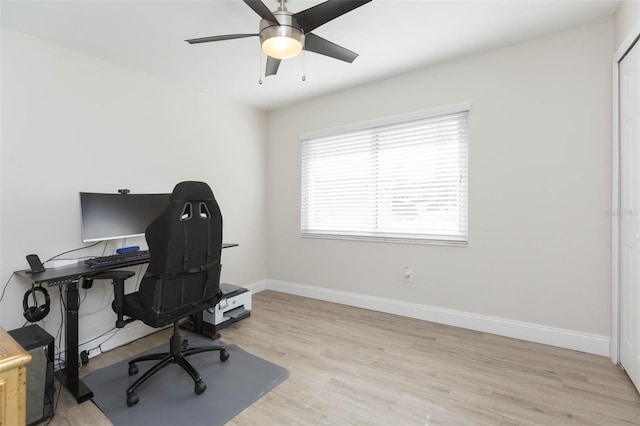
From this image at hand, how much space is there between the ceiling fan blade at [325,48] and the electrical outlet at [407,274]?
215 cm

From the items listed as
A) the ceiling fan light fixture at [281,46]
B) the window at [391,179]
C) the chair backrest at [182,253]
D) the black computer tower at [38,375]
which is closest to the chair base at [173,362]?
the chair backrest at [182,253]

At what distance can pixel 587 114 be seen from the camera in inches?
92.9

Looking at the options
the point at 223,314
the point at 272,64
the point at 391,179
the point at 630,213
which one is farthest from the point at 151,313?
the point at 630,213

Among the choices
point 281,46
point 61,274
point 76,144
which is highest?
point 281,46

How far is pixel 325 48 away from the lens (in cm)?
202

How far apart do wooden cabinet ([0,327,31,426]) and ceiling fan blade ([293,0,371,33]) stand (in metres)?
2.00

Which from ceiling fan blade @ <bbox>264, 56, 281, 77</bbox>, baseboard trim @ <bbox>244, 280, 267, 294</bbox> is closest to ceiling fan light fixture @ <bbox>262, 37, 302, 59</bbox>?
ceiling fan blade @ <bbox>264, 56, 281, 77</bbox>

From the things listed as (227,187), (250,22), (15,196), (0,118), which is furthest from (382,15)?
(15,196)

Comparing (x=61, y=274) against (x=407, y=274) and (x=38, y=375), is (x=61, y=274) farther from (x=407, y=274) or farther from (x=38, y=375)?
(x=407, y=274)

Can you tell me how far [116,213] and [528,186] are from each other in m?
3.54

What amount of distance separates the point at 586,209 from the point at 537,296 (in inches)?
32.1

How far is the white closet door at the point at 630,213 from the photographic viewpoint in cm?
190

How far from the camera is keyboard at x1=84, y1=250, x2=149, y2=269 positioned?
6.98 ft

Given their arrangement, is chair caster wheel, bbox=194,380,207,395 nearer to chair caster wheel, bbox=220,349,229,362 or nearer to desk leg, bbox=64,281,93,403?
chair caster wheel, bbox=220,349,229,362
